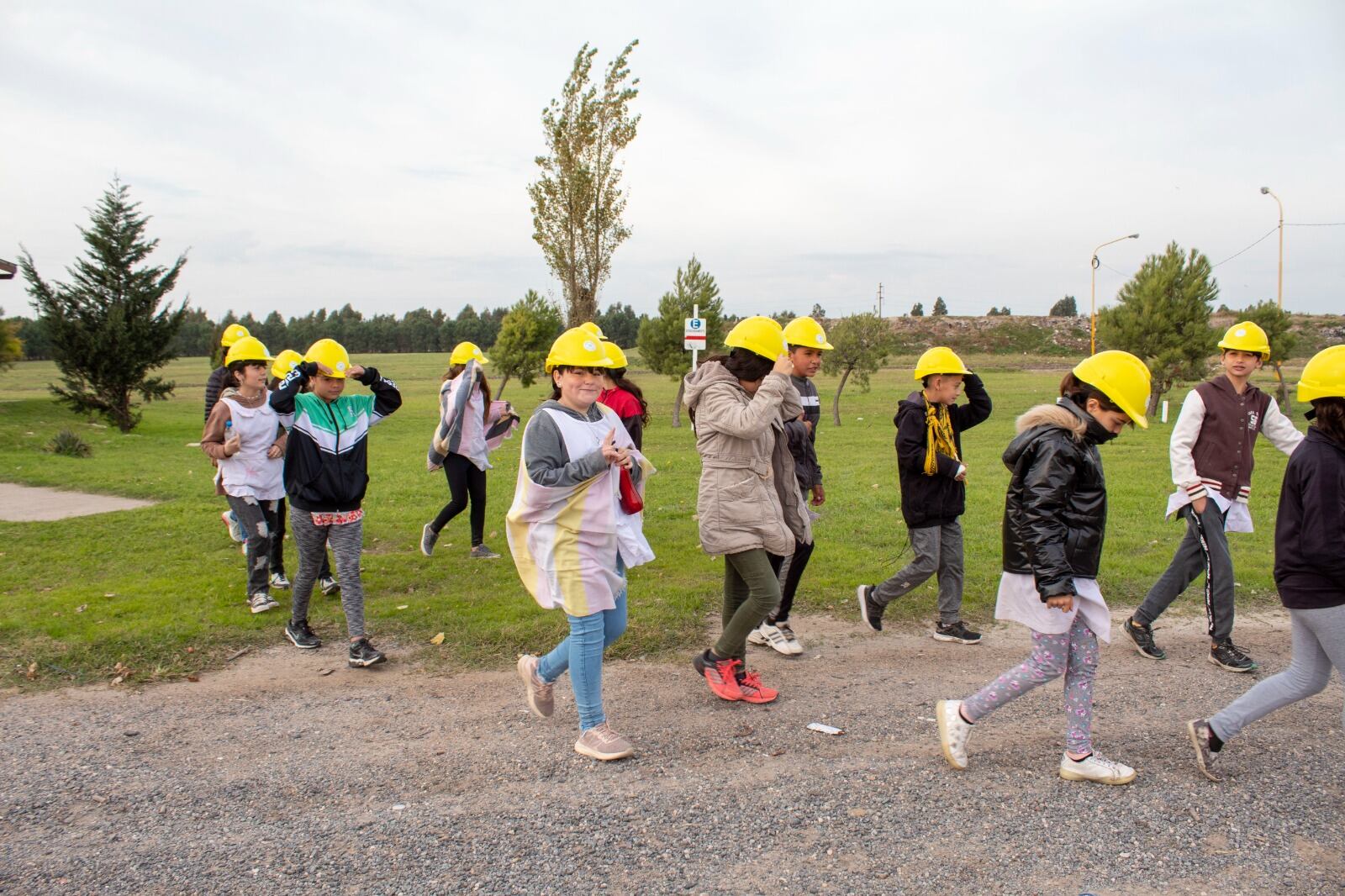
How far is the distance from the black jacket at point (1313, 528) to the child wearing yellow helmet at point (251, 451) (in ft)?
20.4

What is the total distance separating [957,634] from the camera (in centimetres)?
593

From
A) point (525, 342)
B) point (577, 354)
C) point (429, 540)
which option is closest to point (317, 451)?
point (577, 354)

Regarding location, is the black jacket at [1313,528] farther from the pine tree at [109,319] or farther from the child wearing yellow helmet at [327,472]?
the pine tree at [109,319]

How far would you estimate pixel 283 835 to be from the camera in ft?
11.2

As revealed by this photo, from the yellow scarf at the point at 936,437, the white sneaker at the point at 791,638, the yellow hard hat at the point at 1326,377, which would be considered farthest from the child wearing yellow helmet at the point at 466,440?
the yellow hard hat at the point at 1326,377

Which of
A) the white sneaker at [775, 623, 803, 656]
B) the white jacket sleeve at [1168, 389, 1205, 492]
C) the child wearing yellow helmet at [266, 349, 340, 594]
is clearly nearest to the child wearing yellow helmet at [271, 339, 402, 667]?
the child wearing yellow helmet at [266, 349, 340, 594]

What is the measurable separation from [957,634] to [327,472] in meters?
4.19

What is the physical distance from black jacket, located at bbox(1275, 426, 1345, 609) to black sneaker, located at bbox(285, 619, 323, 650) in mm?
5391

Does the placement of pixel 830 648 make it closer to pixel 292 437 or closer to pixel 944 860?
pixel 944 860

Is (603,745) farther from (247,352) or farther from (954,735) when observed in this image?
(247,352)

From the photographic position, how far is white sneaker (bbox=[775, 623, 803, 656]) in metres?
5.64

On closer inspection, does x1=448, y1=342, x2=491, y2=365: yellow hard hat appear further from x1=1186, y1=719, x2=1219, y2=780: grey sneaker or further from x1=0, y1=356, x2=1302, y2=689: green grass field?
x1=1186, y1=719, x2=1219, y2=780: grey sneaker

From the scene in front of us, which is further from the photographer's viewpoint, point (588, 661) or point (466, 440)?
point (466, 440)

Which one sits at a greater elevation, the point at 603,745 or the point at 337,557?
the point at 337,557
